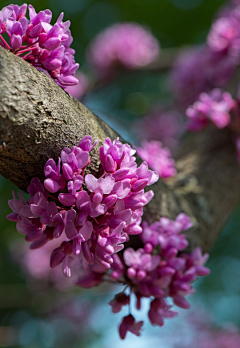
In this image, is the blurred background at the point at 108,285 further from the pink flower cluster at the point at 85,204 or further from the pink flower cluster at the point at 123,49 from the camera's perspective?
the pink flower cluster at the point at 85,204

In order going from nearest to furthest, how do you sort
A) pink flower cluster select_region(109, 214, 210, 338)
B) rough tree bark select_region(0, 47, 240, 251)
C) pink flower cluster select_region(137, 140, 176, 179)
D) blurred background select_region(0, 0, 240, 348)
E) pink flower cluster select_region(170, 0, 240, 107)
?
rough tree bark select_region(0, 47, 240, 251) < pink flower cluster select_region(109, 214, 210, 338) < pink flower cluster select_region(137, 140, 176, 179) < pink flower cluster select_region(170, 0, 240, 107) < blurred background select_region(0, 0, 240, 348)

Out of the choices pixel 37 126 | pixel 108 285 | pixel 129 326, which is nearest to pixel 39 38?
pixel 37 126

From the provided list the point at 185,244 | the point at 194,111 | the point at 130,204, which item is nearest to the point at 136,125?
the point at 194,111

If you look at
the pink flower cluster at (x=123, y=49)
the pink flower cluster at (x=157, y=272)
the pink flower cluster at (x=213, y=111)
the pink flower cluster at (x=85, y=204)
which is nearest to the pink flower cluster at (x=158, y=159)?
the pink flower cluster at (x=157, y=272)

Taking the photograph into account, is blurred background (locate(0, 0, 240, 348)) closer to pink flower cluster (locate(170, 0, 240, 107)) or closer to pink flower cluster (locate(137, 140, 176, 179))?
pink flower cluster (locate(170, 0, 240, 107))

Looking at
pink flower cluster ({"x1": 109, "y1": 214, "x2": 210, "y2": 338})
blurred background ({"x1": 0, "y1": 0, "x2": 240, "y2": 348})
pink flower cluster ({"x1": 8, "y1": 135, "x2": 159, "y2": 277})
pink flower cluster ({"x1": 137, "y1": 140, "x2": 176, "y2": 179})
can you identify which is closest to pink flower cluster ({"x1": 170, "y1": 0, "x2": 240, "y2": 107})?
blurred background ({"x1": 0, "y1": 0, "x2": 240, "y2": 348})

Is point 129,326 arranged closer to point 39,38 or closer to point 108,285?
point 39,38

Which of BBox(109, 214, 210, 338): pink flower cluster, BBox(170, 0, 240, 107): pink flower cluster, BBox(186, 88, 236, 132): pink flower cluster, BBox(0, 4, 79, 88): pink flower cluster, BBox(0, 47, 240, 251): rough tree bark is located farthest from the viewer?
BBox(170, 0, 240, 107): pink flower cluster
